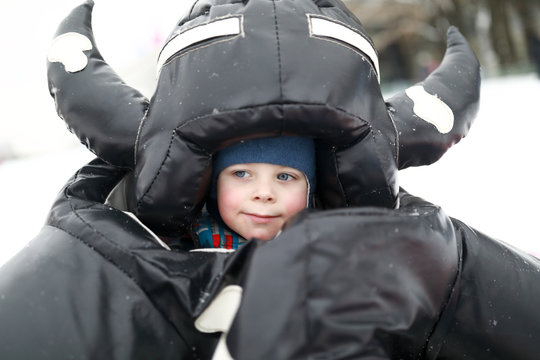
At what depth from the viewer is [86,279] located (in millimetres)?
876

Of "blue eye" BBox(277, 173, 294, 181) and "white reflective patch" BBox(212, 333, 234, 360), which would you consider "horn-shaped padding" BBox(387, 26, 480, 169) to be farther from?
"white reflective patch" BBox(212, 333, 234, 360)

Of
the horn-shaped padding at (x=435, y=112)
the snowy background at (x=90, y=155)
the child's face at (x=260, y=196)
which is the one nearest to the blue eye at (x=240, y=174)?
the child's face at (x=260, y=196)

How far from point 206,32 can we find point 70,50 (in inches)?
14.4

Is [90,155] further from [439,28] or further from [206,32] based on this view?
[439,28]

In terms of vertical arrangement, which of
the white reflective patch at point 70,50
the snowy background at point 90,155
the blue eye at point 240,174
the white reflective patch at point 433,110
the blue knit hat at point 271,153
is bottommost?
the snowy background at point 90,155

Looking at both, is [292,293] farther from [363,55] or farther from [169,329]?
[363,55]

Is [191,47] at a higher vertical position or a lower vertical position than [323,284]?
higher

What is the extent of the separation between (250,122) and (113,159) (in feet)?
1.10

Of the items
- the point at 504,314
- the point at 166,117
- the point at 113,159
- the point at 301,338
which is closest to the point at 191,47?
the point at 166,117

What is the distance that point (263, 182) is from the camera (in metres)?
1.10

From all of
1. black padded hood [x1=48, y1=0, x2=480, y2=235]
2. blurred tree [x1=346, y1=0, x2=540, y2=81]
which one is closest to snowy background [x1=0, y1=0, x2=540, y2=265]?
black padded hood [x1=48, y1=0, x2=480, y2=235]

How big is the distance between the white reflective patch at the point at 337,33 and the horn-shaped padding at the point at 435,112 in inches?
6.9

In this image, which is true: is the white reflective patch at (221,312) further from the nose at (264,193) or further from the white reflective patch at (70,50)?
the white reflective patch at (70,50)

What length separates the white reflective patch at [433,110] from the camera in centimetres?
120
